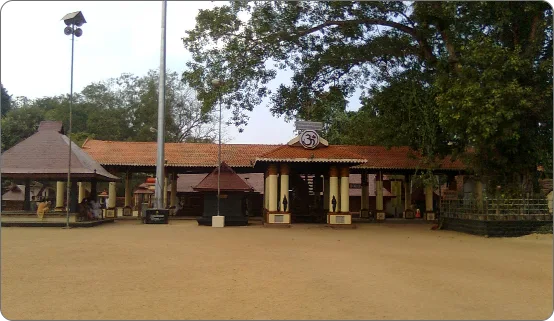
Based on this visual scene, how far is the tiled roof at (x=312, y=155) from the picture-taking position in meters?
19.8

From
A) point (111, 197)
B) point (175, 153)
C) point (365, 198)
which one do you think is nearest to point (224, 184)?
point (175, 153)

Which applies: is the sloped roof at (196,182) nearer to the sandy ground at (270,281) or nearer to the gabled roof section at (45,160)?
the gabled roof section at (45,160)

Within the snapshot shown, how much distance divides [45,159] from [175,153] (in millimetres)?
7751

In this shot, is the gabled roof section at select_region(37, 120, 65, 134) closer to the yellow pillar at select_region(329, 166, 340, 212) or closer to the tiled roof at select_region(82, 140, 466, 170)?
the tiled roof at select_region(82, 140, 466, 170)

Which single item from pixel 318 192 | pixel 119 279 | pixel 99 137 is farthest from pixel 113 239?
pixel 99 137

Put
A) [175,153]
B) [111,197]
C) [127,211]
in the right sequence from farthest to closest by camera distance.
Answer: [127,211], [175,153], [111,197]

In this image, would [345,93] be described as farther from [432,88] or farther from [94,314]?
[94,314]

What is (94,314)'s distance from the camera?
5520mm

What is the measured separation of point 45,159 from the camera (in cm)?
1977

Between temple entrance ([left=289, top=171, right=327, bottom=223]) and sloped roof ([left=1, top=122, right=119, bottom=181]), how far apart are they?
971 cm

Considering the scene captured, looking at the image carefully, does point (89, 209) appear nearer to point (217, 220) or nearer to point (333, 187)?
point (217, 220)

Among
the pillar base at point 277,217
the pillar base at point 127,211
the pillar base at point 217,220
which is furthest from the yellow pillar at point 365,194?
the pillar base at point 127,211

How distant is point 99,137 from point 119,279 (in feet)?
117

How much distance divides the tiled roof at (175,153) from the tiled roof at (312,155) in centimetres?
421
